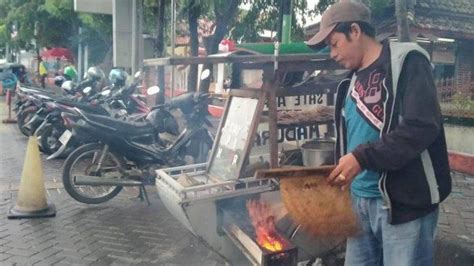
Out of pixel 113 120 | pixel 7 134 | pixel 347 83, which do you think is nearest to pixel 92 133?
pixel 113 120

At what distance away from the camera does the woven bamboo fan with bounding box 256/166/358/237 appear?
227 centimetres

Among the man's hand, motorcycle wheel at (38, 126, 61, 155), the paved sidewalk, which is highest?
the man's hand

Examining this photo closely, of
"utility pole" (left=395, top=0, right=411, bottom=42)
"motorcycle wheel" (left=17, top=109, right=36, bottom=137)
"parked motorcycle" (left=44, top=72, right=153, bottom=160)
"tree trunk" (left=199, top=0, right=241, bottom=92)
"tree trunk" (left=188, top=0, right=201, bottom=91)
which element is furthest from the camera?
"tree trunk" (left=188, top=0, right=201, bottom=91)

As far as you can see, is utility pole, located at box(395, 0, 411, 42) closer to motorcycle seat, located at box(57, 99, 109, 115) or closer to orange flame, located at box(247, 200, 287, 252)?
orange flame, located at box(247, 200, 287, 252)

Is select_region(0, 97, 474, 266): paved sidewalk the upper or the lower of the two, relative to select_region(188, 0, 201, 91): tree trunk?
lower

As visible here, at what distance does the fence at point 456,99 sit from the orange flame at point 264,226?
194 inches

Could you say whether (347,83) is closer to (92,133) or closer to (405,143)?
(405,143)

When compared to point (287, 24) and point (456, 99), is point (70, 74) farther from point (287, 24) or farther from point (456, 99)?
point (456, 99)

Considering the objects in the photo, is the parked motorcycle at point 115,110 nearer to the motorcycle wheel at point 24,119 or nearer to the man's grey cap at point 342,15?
the motorcycle wheel at point 24,119

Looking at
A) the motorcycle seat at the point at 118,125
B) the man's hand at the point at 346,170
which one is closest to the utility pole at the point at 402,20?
the man's hand at the point at 346,170

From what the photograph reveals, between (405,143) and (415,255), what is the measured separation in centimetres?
50

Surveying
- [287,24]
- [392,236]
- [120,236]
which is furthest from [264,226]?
[287,24]

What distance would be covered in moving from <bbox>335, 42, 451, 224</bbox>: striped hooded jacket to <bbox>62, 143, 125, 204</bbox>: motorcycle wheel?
405 centimetres

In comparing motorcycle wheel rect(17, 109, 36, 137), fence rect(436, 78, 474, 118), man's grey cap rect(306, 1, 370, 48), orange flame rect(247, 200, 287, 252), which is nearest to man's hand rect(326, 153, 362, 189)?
man's grey cap rect(306, 1, 370, 48)
